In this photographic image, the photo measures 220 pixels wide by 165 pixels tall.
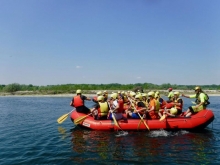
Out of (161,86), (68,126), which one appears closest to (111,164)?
(68,126)

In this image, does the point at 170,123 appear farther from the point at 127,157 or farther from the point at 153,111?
the point at 127,157

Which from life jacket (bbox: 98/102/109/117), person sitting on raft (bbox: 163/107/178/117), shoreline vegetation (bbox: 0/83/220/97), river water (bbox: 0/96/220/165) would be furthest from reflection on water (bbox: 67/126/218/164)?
shoreline vegetation (bbox: 0/83/220/97)

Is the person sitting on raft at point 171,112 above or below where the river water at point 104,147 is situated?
above

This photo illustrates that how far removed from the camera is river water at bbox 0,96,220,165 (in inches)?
281

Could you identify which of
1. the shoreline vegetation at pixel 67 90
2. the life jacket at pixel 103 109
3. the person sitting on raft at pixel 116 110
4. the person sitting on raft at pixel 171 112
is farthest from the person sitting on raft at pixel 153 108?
the shoreline vegetation at pixel 67 90

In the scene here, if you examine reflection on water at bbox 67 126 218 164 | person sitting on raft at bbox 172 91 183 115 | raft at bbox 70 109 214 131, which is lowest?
reflection on water at bbox 67 126 218 164

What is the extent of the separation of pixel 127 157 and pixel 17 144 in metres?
4.32

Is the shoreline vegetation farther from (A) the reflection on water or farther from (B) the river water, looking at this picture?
(A) the reflection on water

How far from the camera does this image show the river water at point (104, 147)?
7.13 m

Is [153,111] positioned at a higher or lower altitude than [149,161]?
higher

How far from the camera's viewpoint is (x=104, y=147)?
839cm

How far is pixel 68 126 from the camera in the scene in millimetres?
12461

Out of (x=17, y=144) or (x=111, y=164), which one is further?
(x=17, y=144)

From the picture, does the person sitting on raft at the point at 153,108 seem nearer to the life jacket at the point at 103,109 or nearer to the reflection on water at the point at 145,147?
the reflection on water at the point at 145,147
